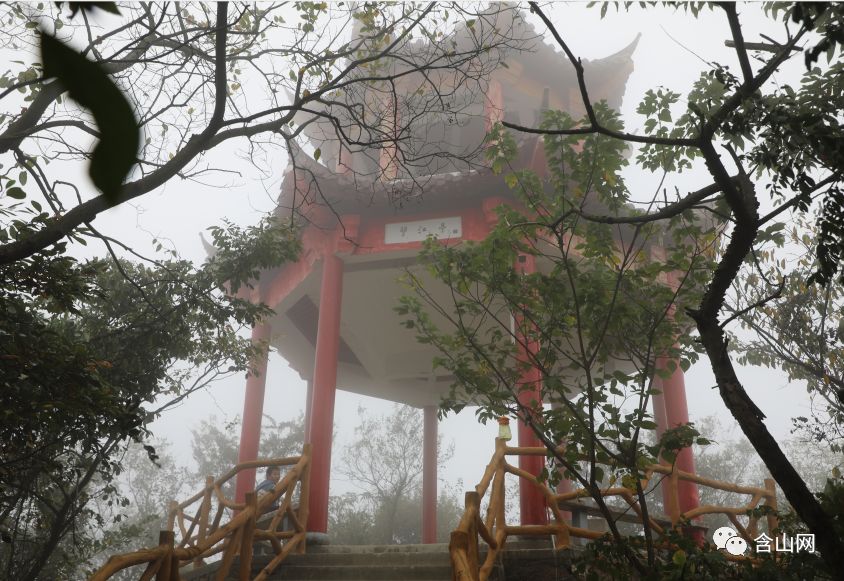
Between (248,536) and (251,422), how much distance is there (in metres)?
3.86

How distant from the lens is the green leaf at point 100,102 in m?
0.31

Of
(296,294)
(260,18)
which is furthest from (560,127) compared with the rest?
(296,294)

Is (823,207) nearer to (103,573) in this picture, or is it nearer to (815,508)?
(815,508)

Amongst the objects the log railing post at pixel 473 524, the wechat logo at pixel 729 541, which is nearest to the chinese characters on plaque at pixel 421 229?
the log railing post at pixel 473 524

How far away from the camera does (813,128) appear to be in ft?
7.04

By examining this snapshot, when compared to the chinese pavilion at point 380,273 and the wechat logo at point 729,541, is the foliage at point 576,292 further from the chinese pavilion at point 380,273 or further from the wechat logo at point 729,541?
the chinese pavilion at point 380,273

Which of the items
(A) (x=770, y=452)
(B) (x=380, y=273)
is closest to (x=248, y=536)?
(A) (x=770, y=452)

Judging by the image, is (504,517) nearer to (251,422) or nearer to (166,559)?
(166,559)

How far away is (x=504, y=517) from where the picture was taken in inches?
189

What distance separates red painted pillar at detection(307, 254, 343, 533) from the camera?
6.11 m

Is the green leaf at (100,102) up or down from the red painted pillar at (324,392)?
down

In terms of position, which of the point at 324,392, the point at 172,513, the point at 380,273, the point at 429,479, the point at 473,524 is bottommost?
the point at 473,524

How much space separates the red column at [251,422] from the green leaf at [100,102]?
7.54 m

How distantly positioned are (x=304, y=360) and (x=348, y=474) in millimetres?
5337
